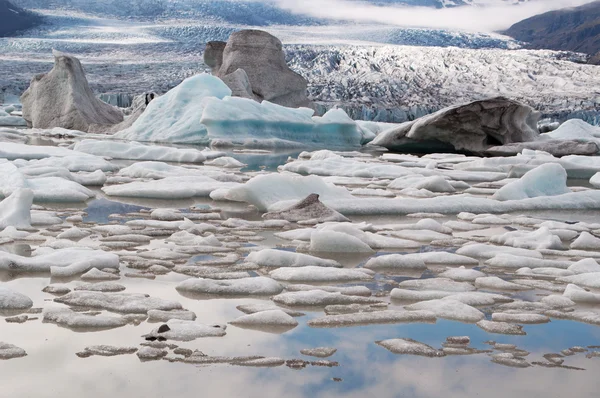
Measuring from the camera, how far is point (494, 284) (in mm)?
2748

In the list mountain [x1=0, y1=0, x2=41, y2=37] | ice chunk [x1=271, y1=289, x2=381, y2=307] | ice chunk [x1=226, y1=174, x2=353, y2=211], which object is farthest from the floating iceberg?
mountain [x1=0, y1=0, x2=41, y2=37]

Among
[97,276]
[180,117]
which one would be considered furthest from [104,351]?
[180,117]

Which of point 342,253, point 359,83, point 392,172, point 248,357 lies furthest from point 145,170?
point 359,83

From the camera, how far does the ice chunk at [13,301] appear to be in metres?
2.25

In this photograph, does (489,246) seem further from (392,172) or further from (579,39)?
(579,39)

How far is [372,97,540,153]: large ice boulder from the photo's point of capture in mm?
13490

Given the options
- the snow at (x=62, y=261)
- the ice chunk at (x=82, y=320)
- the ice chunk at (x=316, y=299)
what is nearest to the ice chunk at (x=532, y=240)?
the ice chunk at (x=316, y=299)

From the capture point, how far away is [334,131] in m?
15.4

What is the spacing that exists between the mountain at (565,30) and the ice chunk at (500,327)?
87713 millimetres

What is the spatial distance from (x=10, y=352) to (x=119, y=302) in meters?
0.52

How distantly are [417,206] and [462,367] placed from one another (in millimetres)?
3097

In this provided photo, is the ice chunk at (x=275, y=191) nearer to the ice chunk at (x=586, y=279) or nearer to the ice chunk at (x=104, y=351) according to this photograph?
the ice chunk at (x=586, y=279)

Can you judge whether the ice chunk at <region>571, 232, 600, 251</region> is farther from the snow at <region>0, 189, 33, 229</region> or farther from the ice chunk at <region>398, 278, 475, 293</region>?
the snow at <region>0, 189, 33, 229</region>

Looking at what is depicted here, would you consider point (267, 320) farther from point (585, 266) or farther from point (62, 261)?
point (585, 266)
